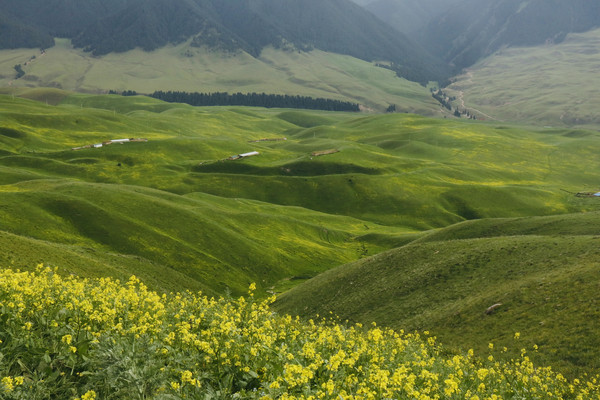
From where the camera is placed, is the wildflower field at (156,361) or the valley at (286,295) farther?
the valley at (286,295)

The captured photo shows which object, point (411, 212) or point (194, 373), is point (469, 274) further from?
point (411, 212)

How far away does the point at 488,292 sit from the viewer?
5853 cm

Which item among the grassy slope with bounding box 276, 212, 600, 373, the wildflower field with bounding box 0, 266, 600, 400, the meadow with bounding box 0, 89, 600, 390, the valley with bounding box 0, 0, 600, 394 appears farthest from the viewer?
the meadow with bounding box 0, 89, 600, 390

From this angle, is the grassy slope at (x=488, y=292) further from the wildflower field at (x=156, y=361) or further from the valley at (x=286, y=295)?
the wildflower field at (x=156, y=361)

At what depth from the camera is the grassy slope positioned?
43531 millimetres

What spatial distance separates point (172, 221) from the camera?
4437 inches

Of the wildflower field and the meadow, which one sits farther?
the meadow

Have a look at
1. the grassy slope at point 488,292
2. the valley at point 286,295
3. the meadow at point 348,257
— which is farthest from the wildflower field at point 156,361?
the grassy slope at point 488,292

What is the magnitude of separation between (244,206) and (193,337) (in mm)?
150718

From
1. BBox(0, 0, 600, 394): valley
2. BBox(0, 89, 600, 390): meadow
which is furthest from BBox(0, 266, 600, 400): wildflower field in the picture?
BBox(0, 89, 600, 390): meadow

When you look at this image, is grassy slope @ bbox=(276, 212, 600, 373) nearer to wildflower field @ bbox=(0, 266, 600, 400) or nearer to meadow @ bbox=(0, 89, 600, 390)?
meadow @ bbox=(0, 89, 600, 390)

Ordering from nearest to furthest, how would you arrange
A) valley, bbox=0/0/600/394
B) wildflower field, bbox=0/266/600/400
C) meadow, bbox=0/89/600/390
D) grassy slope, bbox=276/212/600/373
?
1. wildflower field, bbox=0/266/600/400
2. valley, bbox=0/0/600/394
3. grassy slope, bbox=276/212/600/373
4. meadow, bbox=0/89/600/390

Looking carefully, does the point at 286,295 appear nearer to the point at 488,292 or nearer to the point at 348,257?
the point at 488,292

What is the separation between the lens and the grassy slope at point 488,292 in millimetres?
43531
